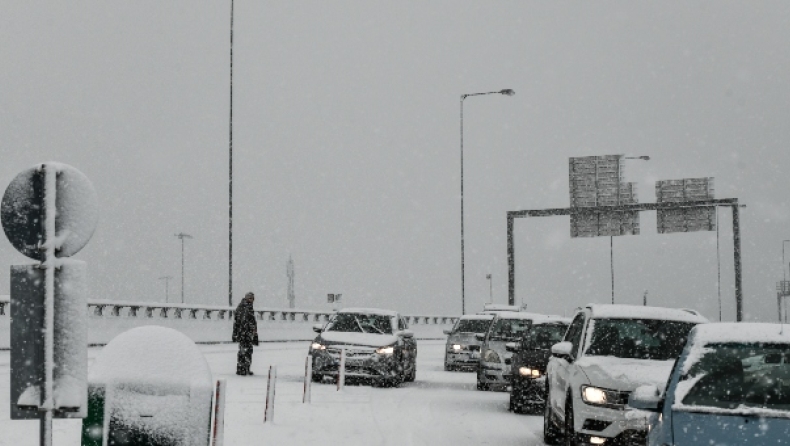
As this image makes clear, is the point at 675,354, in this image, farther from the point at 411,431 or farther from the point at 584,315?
the point at 411,431

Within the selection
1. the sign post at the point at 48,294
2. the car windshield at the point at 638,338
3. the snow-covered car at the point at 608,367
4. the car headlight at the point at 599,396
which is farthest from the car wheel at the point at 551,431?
the sign post at the point at 48,294

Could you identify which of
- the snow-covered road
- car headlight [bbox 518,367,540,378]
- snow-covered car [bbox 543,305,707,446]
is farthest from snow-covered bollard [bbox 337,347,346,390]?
snow-covered car [bbox 543,305,707,446]

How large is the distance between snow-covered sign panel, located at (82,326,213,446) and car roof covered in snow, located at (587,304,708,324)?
6.48m

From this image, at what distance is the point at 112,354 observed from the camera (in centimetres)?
779

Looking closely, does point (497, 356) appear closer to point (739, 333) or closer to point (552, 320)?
point (552, 320)

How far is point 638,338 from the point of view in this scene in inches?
519

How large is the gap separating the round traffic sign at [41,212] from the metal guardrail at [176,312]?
2445cm

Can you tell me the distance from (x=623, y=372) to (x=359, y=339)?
12853 mm

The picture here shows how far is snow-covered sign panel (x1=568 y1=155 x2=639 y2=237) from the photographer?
170 ft

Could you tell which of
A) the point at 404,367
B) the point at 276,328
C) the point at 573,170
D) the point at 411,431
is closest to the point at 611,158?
the point at 573,170

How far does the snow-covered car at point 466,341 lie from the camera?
100 ft

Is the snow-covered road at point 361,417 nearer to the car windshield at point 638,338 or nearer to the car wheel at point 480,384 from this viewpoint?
the car wheel at point 480,384

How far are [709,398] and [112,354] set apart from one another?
148 inches

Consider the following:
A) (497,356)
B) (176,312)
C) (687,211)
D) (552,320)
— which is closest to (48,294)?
(552,320)
